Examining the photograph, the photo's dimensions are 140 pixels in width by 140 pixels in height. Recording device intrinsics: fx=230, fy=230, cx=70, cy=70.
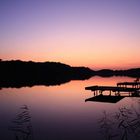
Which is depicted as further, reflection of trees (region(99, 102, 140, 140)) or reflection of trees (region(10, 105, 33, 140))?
reflection of trees (region(99, 102, 140, 140))

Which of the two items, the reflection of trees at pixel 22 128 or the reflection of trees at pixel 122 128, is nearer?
the reflection of trees at pixel 22 128

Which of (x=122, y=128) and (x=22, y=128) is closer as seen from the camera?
(x=122, y=128)

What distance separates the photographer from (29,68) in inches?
5197

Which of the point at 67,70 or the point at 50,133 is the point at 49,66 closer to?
the point at 67,70

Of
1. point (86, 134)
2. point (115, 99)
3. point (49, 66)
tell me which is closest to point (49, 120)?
point (86, 134)

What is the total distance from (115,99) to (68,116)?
6074 millimetres

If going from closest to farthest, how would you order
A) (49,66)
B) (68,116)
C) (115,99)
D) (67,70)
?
1. (68,116)
2. (115,99)
3. (49,66)
4. (67,70)

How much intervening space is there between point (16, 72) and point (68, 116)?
106609 millimetres

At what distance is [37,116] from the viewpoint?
1781cm

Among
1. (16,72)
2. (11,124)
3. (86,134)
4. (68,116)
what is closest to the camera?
(86,134)

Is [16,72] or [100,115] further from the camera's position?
[16,72]

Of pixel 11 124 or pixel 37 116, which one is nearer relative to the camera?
pixel 11 124

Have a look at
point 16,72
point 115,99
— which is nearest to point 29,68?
point 16,72

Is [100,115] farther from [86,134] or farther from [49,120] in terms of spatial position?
[86,134]
